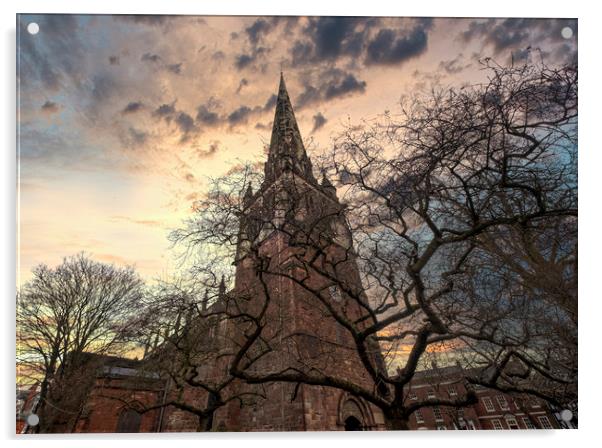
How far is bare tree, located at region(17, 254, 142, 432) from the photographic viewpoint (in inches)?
177

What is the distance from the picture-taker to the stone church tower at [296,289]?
481 cm

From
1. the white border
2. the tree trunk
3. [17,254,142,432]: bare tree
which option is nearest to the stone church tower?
the tree trunk

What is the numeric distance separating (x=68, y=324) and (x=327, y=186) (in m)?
6.26

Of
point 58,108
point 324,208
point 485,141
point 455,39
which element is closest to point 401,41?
point 455,39

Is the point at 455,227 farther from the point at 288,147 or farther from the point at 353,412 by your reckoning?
the point at 353,412

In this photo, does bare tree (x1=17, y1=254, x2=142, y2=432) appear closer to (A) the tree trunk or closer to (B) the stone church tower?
(B) the stone church tower

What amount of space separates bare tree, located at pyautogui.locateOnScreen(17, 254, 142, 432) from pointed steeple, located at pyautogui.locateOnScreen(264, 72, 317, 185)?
315 cm

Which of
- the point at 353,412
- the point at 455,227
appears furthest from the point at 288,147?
the point at 353,412

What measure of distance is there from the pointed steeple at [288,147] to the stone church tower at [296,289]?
0.06 feet

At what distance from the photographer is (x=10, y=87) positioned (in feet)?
14.6
